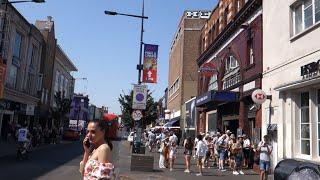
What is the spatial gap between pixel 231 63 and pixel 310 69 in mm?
14392

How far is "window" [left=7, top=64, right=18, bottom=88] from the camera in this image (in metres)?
42.9

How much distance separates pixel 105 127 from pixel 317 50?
13151mm

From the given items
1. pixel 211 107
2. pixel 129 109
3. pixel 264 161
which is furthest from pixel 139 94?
pixel 129 109

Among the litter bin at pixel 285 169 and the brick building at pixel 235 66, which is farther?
the brick building at pixel 235 66

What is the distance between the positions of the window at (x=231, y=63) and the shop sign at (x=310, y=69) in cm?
1190

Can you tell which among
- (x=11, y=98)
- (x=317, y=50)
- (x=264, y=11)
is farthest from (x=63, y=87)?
(x=317, y=50)

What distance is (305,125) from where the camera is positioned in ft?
60.4

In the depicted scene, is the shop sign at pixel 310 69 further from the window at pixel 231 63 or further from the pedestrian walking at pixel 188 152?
the window at pixel 231 63

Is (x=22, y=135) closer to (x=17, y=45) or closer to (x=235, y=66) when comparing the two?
(x=235, y=66)

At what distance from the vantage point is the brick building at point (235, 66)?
2461cm

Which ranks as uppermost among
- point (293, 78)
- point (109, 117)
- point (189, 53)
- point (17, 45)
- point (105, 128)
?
point (189, 53)

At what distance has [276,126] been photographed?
20.5m

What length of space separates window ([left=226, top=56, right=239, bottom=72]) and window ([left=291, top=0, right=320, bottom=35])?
10.2 m

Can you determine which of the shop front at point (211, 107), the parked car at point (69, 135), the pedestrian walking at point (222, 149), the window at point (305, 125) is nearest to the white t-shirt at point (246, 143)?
the pedestrian walking at point (222, 149)
